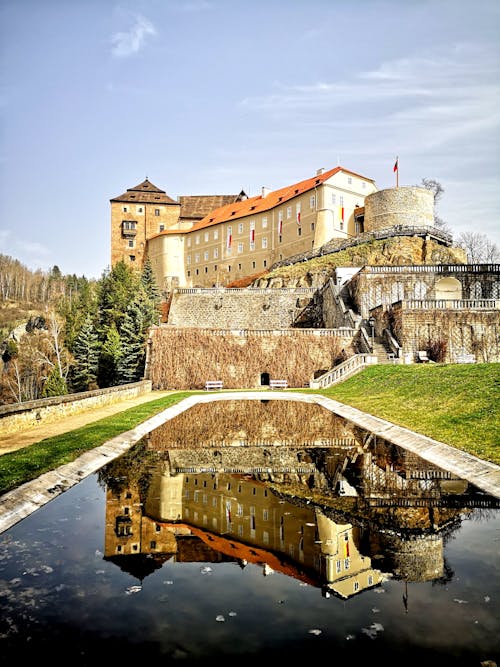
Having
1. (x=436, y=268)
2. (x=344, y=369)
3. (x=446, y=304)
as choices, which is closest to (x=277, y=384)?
(x=344, y=369)

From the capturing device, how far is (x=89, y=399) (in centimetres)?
2322

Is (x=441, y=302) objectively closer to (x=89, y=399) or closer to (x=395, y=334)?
(x=395, y=334)

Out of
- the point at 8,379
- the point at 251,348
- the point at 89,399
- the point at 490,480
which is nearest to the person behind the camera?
the point at 490,480

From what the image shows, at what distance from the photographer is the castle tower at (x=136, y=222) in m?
93.1

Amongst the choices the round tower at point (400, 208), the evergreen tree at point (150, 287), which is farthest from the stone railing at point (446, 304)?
the evergreen tree at point (150, 287)

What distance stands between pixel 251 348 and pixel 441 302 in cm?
1329

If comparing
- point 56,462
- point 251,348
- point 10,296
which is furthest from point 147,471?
point 10,296

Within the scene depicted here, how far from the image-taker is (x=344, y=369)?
3369 centimetres

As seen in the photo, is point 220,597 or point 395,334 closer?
point 220,597

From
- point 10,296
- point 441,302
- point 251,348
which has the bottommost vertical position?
point 251,348

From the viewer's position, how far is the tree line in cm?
4959

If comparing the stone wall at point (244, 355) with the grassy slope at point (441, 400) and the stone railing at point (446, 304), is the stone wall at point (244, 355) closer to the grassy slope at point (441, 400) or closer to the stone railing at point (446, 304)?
the stone railing at point (446, 304)

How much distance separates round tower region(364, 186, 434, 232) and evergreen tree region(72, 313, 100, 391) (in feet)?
→ 117

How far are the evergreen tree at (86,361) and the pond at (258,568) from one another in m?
42.8
